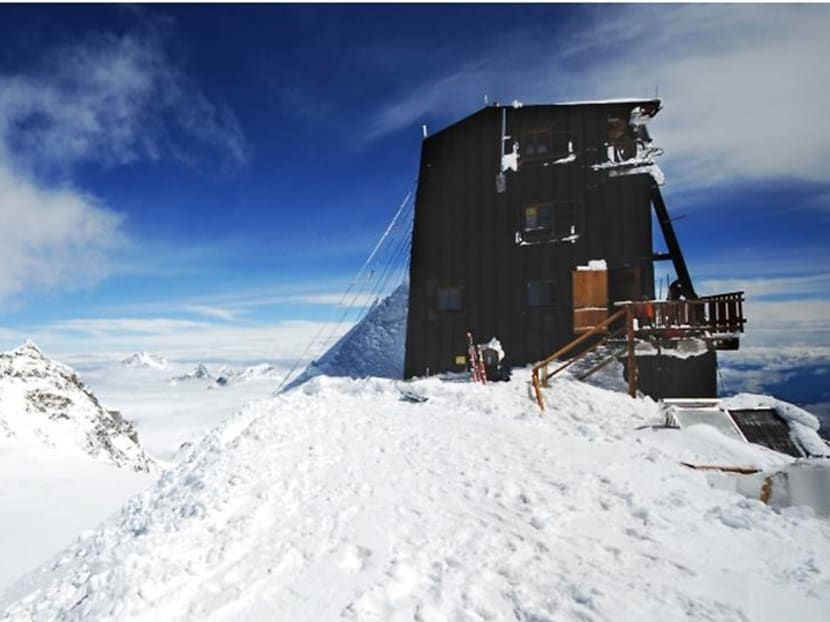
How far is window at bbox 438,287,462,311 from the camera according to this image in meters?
22.6

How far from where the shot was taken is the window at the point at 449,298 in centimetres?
2259

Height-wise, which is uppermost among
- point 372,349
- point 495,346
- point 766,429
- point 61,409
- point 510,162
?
point 510,162

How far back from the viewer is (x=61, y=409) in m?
53.6

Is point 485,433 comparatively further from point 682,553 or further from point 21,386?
point 21,386

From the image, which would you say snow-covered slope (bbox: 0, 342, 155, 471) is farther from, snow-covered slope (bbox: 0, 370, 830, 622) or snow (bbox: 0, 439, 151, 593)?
snow-covered slope (bbox: 0, 370, 830, 622)

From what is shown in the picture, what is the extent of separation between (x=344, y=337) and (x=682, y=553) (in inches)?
2029

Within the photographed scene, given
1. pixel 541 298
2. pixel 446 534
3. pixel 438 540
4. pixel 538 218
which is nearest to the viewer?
→ pixel 438 540

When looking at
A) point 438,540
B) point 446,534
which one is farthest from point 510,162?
point 438,540

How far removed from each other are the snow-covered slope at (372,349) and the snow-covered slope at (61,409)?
80.7ft

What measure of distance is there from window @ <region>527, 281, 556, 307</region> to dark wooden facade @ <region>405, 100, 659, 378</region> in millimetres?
45

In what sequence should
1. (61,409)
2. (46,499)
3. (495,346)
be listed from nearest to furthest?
(46,499)
(495,346)
(61,409)

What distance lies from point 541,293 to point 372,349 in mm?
32560

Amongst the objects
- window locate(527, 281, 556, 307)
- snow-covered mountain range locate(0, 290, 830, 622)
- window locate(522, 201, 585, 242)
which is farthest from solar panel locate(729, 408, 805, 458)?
window locate(522, 201, 585, 242)

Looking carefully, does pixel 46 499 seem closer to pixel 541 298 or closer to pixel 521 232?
pixel 541 298
